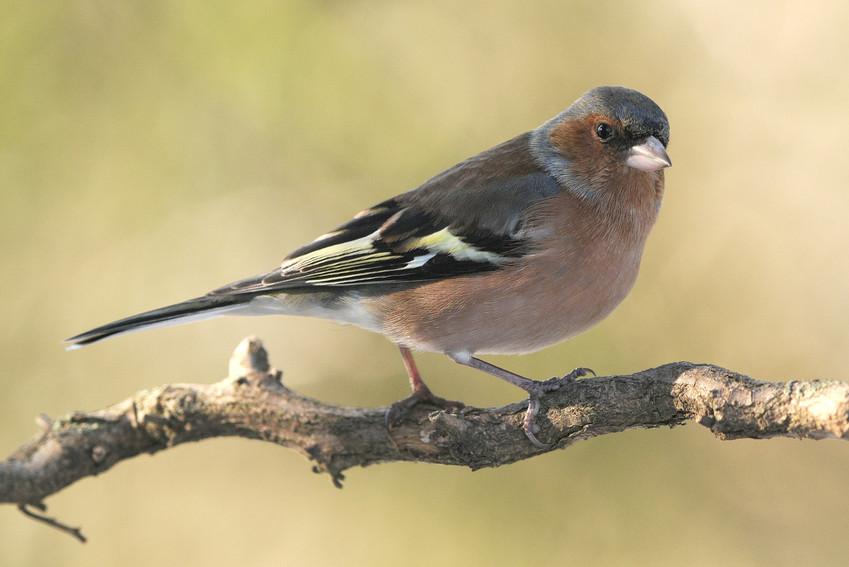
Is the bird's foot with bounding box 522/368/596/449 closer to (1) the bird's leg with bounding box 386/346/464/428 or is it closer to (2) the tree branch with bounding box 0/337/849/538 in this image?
(2) the tree branch with bounding box 0/337/849/538

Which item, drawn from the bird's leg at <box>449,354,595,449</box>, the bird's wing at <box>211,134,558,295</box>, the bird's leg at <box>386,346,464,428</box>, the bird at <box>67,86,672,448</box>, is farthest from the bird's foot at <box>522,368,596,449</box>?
the bird's wing at <box>211,134,558,295</box>

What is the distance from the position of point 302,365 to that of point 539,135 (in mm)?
2403

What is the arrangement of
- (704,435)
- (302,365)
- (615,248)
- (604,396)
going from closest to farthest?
(604,396) → (615,248) → (704,435) → (302,365)

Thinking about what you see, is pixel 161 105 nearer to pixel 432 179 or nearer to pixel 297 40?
pixel 297 40

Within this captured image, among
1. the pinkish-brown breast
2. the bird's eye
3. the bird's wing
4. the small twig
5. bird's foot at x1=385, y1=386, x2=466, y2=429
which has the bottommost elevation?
the small twig

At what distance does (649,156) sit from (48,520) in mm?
3171

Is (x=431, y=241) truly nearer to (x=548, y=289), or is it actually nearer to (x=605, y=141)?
(x=548, y=289)

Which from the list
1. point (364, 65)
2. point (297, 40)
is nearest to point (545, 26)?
point (364, 65)

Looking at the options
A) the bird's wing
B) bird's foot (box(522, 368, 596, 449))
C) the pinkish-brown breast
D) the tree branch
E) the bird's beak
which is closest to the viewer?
the tree branch

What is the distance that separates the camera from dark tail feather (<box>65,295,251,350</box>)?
14.1 feet

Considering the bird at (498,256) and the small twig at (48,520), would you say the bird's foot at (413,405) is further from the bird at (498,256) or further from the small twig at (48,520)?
the small twig at (48,520)

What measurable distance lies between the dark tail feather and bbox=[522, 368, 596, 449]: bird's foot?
1.72m

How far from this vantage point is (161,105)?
6.41m

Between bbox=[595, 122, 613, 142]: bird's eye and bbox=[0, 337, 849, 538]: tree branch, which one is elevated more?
bbox=[595, 122, 613, 142]: bird's eye
